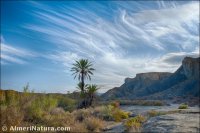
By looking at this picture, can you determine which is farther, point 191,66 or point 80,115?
point 191,66

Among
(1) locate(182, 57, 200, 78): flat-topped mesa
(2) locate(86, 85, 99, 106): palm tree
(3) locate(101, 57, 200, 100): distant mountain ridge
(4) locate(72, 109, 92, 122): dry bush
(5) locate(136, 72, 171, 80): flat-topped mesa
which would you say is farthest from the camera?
(5) locate(136, 72, 171, 80): flat-topped mesa

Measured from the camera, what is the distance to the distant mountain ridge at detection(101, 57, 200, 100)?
114 meters

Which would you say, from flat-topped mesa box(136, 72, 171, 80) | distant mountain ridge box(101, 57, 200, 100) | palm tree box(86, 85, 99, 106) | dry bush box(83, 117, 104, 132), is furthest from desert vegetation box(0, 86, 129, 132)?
flat-topped mesa box(136, 72, 171, 80)

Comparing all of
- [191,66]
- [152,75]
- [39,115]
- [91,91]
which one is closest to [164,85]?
[191,66]

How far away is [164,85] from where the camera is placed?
456 ft

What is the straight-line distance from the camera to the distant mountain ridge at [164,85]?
374 ft

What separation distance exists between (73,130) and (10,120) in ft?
10.8

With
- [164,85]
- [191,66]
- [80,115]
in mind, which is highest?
[191,66]

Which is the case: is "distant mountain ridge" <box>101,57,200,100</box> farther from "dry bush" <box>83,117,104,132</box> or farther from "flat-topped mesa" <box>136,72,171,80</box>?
"dry bush" <box>83,117,104,132</box>

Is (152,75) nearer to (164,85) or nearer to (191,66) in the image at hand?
(164,85)

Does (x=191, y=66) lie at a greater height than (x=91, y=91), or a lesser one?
greater

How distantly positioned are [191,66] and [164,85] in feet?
64.7

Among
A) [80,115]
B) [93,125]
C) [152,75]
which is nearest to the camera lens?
[93,125]

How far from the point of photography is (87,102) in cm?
4459
